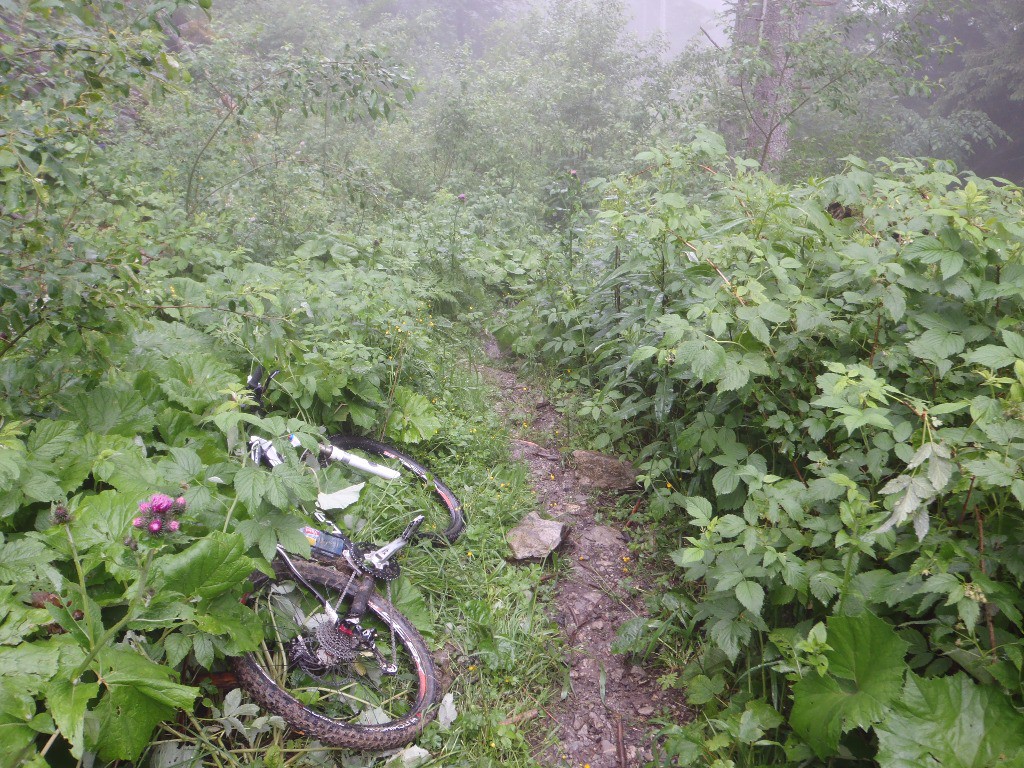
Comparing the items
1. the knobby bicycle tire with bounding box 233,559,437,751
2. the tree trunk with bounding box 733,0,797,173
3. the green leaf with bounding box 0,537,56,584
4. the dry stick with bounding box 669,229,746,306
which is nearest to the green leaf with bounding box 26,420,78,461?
the green leaf with bounding box 0,537,56,584

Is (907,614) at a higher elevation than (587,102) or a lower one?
lower

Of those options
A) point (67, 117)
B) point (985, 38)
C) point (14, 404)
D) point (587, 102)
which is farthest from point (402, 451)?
point (985, 38)

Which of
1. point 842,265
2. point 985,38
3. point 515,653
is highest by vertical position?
point 985,38

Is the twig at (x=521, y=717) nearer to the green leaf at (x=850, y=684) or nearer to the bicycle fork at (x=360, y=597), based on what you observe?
the bicycle fork at (x=360, y=597)

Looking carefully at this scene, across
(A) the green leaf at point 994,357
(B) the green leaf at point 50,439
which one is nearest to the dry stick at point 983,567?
(A) the green leaf at point 994,357

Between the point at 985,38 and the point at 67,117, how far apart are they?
18.7 m

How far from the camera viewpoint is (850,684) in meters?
1.99

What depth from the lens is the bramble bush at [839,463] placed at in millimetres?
1874

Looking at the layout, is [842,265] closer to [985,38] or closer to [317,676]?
[317,676]

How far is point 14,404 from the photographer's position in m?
2.33

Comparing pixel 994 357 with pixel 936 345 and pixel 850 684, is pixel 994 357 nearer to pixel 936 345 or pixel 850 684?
pixel 936 345

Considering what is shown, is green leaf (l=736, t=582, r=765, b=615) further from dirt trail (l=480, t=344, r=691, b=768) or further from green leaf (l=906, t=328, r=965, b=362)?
green leaf (l=906, t=328, r=965, b=362)

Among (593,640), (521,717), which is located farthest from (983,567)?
(521,717)

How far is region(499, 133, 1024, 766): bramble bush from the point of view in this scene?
187 centimetres
